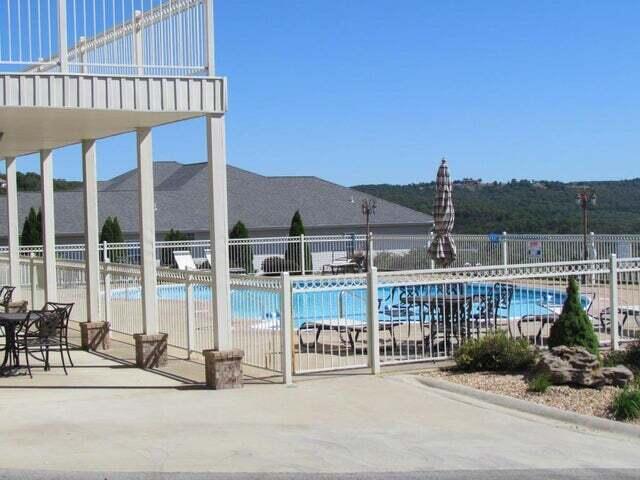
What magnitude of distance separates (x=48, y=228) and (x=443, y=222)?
8.68 m

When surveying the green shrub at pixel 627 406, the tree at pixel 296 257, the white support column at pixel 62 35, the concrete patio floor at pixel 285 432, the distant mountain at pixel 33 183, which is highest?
the distant mountain at pixel 33 183

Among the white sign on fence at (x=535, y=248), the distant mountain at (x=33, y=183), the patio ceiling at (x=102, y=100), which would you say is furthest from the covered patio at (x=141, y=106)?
the distant mountain at (x=33, y=183)

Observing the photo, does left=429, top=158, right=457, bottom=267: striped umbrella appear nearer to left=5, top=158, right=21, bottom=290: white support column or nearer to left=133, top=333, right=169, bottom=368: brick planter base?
left=133, top=333, right=169, bottom=368: brick planter base

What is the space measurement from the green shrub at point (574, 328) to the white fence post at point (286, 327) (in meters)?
3.38

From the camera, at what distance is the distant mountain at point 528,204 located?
61.6m

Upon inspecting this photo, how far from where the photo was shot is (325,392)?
423 inches

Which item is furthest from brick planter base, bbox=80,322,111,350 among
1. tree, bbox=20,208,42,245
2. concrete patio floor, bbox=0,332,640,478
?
tree, bbox=20,208,42,245

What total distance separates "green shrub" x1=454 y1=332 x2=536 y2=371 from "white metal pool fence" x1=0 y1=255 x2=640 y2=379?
763 mm

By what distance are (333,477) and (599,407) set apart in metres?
3.64

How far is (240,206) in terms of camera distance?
44.0 metres

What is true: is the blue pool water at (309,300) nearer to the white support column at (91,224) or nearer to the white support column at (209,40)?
the white support column at (91,224)

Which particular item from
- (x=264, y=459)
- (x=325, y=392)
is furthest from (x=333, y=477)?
(x=325, y=392)

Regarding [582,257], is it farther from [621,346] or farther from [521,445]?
[521,445]

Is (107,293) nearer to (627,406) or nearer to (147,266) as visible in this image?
(147,266)
